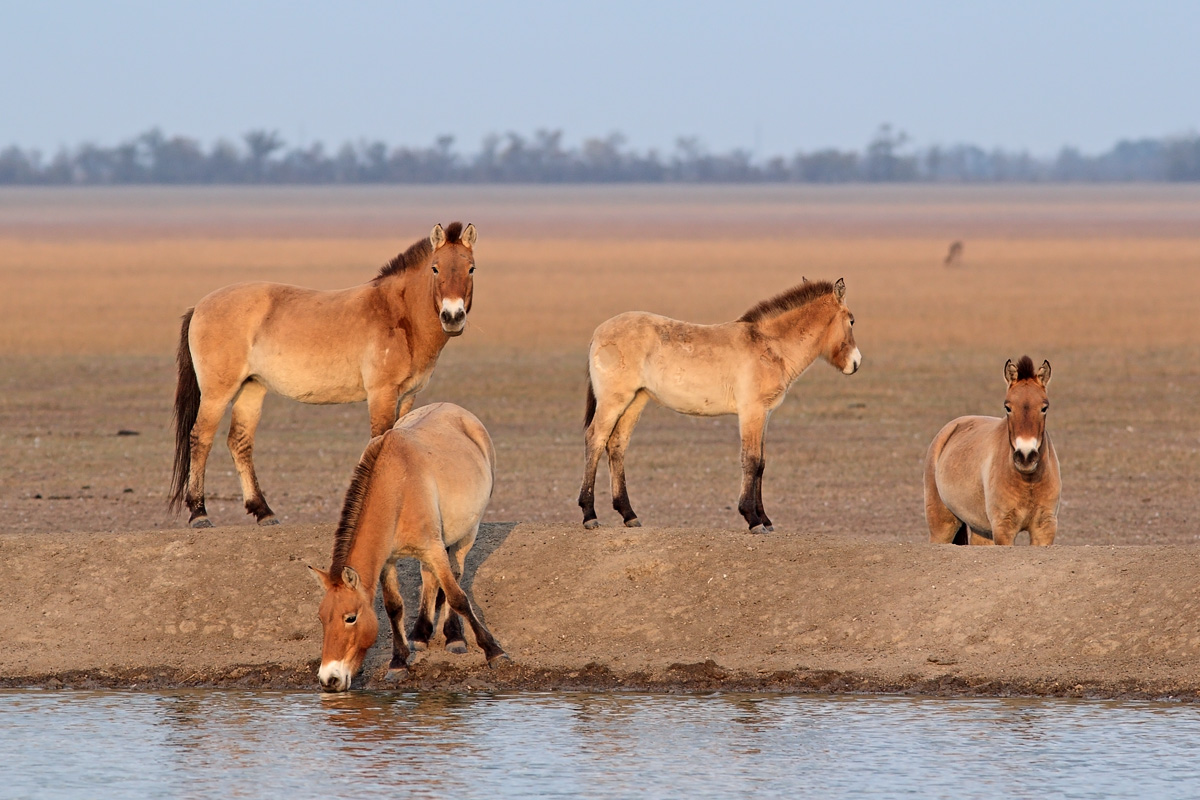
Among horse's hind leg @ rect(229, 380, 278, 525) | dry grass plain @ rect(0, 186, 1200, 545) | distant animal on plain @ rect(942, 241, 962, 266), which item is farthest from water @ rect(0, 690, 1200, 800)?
distant animal on plain @ rect(942, 241, 962, 266)

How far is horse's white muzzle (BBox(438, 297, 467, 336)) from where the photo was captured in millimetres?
10602

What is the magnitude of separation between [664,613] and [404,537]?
1983mm

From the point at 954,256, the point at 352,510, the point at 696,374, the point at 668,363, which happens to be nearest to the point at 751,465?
the point at 696,374

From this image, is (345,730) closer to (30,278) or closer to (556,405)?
(556,405)

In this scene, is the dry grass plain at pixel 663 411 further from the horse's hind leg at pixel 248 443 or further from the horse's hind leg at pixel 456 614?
the horse's hind leg at pixel 456 614

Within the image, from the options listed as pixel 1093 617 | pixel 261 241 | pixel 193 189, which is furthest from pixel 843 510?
pixel 193 189

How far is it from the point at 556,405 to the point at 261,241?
65.1m

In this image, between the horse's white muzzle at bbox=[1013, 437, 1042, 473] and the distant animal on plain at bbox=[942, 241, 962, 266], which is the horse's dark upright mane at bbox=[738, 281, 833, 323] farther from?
the distant animal on plain at bbox=[942, 241, 962, 266]

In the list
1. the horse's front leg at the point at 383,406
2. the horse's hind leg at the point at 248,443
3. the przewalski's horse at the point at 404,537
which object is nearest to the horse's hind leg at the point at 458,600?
the przewalski's horse at the point at 404,537

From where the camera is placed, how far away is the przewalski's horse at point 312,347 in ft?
37.5

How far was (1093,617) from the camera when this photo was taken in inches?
395

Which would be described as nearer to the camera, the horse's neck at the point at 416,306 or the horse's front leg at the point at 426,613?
the horse's front leg at the point at 426,613

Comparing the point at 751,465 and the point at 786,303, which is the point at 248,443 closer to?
the point at 751,465

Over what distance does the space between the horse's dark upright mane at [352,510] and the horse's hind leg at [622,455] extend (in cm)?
263
